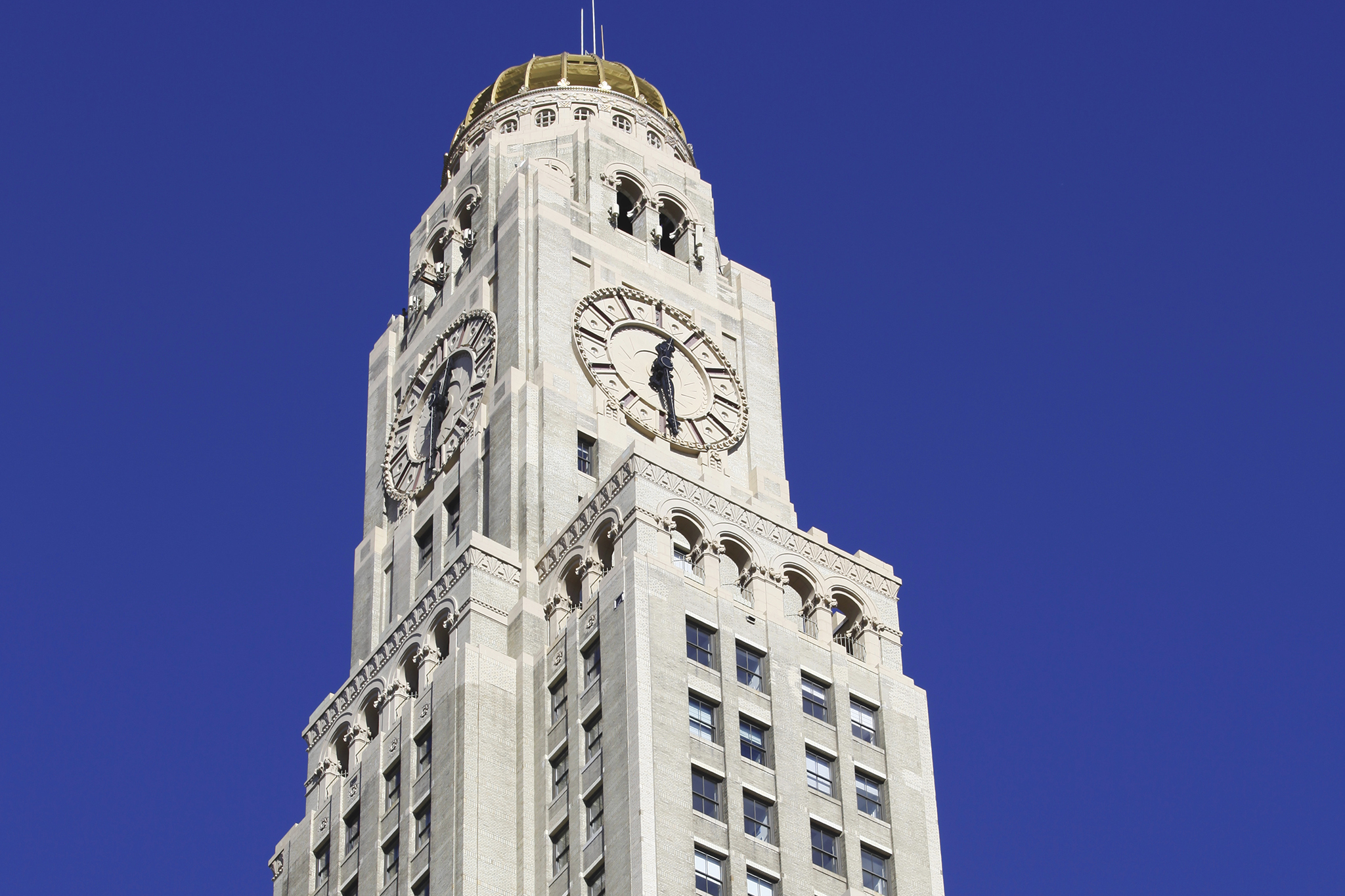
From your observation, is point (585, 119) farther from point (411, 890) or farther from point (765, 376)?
point (411, 890)

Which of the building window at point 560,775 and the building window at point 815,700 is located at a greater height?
the building window at point 815,700

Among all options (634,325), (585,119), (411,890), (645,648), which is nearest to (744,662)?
(645,648)

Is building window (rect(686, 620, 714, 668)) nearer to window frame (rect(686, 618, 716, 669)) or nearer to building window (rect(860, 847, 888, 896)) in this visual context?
window frame (rect(686, 618, 716, 669))

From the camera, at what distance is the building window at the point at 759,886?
99.3 m

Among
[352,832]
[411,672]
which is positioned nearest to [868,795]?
[411,672]

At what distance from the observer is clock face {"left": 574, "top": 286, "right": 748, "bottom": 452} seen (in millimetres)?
123812

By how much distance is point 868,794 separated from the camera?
10738 centimetres

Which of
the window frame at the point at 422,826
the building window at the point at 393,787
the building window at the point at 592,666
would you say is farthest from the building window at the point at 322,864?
the building window at the point at 592,666

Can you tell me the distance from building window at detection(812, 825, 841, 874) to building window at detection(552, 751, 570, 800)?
9.42m

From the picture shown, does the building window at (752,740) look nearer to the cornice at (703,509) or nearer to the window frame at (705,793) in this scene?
the window frame at (705,793)

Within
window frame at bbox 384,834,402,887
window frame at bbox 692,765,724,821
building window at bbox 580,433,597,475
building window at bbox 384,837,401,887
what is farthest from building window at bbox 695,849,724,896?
building window at bbox 580,433,597,475

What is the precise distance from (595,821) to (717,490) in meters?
18.2

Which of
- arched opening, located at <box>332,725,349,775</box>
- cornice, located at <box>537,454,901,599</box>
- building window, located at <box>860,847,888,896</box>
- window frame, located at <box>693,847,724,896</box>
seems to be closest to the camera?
window frame, located at <box>693,847,724,896</box>

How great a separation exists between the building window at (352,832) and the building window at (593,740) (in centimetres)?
1267
